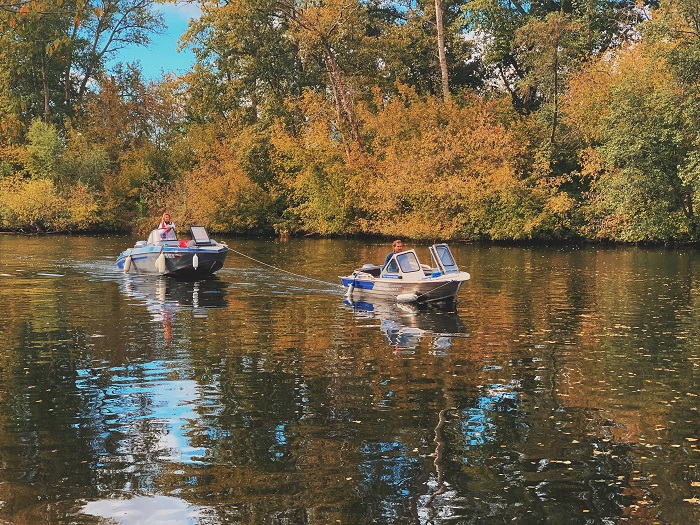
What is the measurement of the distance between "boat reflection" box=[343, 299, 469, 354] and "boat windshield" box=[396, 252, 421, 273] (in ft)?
3.43

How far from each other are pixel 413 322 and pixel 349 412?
9297 millimetres

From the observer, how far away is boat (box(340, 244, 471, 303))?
2273 cm

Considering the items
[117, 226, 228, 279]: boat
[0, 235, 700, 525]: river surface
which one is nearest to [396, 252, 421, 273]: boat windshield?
[0, 235, 700, 525]: river surface

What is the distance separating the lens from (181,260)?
30.6 meters

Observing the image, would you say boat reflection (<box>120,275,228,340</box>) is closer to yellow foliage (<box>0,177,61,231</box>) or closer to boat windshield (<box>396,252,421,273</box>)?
boat windshield (<box>396,252,421,273</box>)

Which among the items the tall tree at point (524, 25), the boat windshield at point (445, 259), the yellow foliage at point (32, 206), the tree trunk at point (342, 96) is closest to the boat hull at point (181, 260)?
the boat windshield at point (445, 259)

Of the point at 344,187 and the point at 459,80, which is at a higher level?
the point at 459,80

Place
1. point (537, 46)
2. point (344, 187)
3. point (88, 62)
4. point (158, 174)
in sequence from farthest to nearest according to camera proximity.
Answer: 1. point (88, 62)
2. point (158, 174)
3. point (344, 187)
4. point (537, 46)

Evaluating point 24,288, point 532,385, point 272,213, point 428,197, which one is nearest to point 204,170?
point 272,213

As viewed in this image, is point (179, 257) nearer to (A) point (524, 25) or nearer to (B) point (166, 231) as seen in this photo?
(B) point (166, 231)

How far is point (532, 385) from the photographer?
13.2 m

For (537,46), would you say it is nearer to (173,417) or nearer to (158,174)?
(158,174)

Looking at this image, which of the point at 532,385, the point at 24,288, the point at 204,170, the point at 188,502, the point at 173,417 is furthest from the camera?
the point at 204,170

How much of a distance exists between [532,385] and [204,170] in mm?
51829
